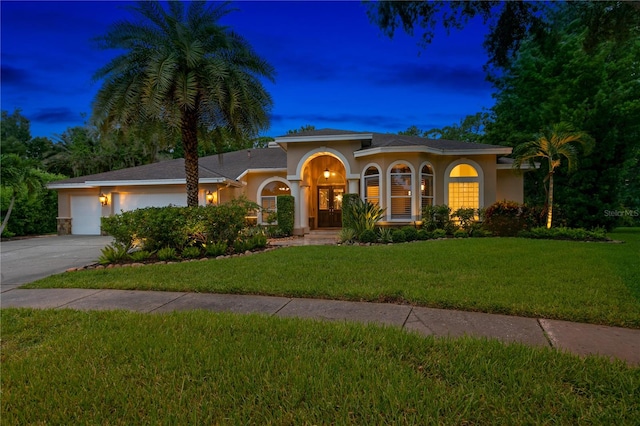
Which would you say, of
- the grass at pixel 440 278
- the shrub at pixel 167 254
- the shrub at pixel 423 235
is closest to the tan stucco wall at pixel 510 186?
the shrub at pixel 423 235

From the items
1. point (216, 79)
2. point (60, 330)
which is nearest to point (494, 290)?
point (60, 330)

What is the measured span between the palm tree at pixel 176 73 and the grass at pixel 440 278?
13.9 ft

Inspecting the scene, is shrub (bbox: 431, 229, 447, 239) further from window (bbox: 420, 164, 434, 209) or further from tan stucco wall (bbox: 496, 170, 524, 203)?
tan stucco wall (bbox: 496, 170, 524, 203)

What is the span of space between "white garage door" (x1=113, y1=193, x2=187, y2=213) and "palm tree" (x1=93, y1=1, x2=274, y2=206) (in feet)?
22.2

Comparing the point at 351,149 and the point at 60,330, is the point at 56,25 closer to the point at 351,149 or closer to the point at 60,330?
the point at 60,330

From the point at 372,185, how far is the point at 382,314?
34.8 feet

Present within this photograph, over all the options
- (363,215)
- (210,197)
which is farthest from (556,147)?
(210,197)

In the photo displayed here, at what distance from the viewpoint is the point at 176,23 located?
9.46m

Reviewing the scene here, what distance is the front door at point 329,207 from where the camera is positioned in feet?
58.9

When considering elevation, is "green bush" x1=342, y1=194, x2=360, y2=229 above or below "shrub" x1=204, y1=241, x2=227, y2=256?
above

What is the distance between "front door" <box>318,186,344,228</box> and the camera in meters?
17.9

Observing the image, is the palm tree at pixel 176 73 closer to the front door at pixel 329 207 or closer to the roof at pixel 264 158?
the roof at pixel 264 158

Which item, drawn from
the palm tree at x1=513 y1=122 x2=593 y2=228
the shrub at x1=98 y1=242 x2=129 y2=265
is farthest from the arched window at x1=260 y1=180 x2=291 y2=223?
the palm tree at x1=513 y1=122 x2=593 y2=228

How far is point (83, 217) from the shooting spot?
18.0m
